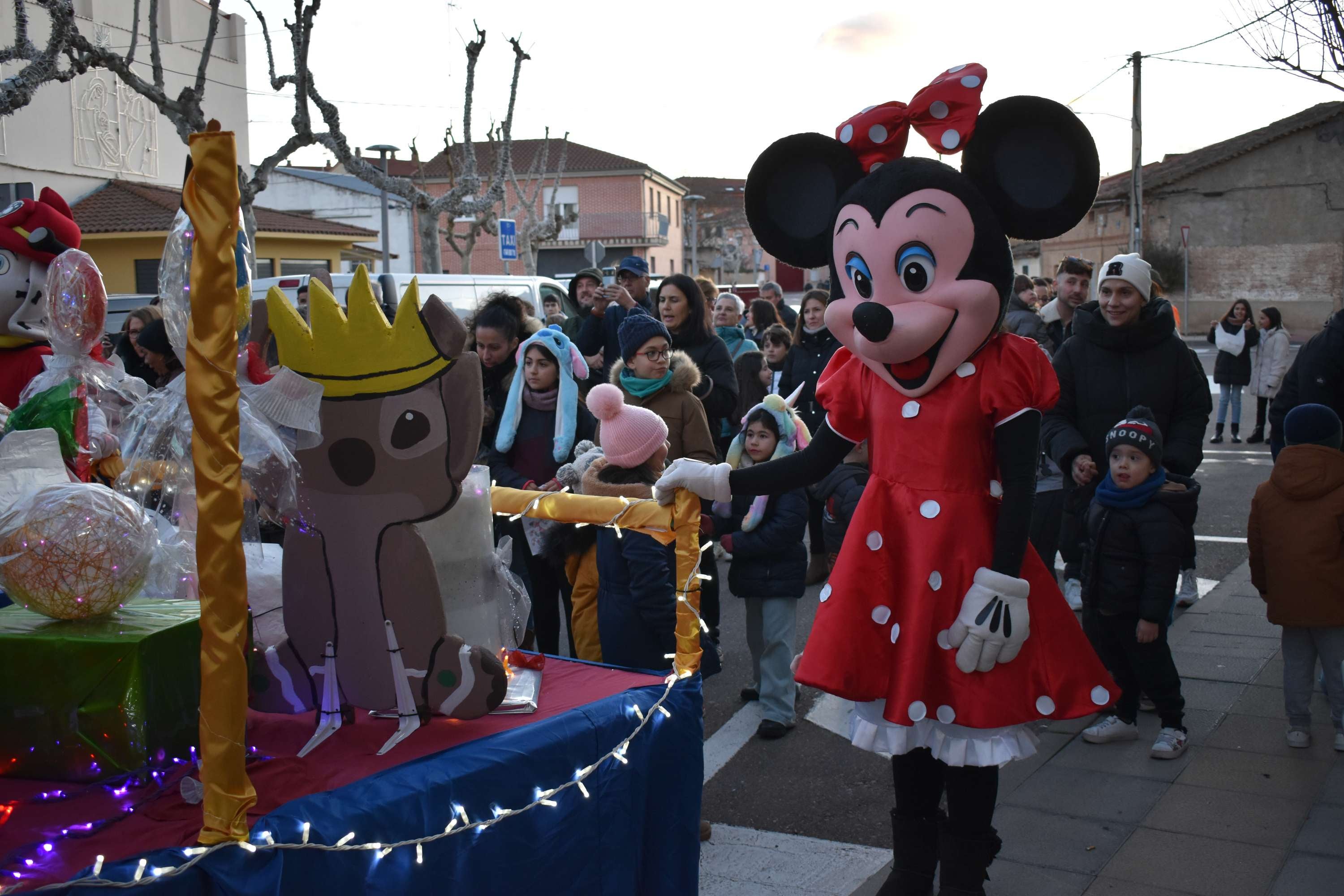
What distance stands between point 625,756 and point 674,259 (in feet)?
196

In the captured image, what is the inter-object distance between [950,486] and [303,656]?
5.02 feet

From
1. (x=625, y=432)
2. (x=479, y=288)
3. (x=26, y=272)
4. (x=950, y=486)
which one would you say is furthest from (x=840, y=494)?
(x=479, y=288)

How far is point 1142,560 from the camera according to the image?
379 centimetres

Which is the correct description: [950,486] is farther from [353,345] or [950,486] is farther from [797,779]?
[797,779]

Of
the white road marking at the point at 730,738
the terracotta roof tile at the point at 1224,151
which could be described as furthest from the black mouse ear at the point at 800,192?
the terracotta roof tile at the point at 1224,151

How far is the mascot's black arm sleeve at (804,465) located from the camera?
9.09ft

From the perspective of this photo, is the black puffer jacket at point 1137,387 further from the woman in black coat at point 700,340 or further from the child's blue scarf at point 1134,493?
the woman in black coat at point 700,340

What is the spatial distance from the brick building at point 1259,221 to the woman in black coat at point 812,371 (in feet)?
95.0

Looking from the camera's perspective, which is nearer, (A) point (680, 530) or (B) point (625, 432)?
(A) point (680, 530)

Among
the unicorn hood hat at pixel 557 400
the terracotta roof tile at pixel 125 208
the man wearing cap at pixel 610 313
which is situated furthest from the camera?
the terracotta roof tile at pixel 125 208

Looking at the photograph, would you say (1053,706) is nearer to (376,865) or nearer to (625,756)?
(625,756)

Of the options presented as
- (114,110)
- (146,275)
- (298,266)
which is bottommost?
(146,275)

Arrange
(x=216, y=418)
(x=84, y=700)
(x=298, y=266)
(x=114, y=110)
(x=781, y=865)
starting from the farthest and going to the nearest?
(x=298, y=266) < (x=114, y=110) < (x=781, y=865) < (x=84, y=700) < (x=216, y=418)

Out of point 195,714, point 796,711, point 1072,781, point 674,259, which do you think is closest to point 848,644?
point 195,714
